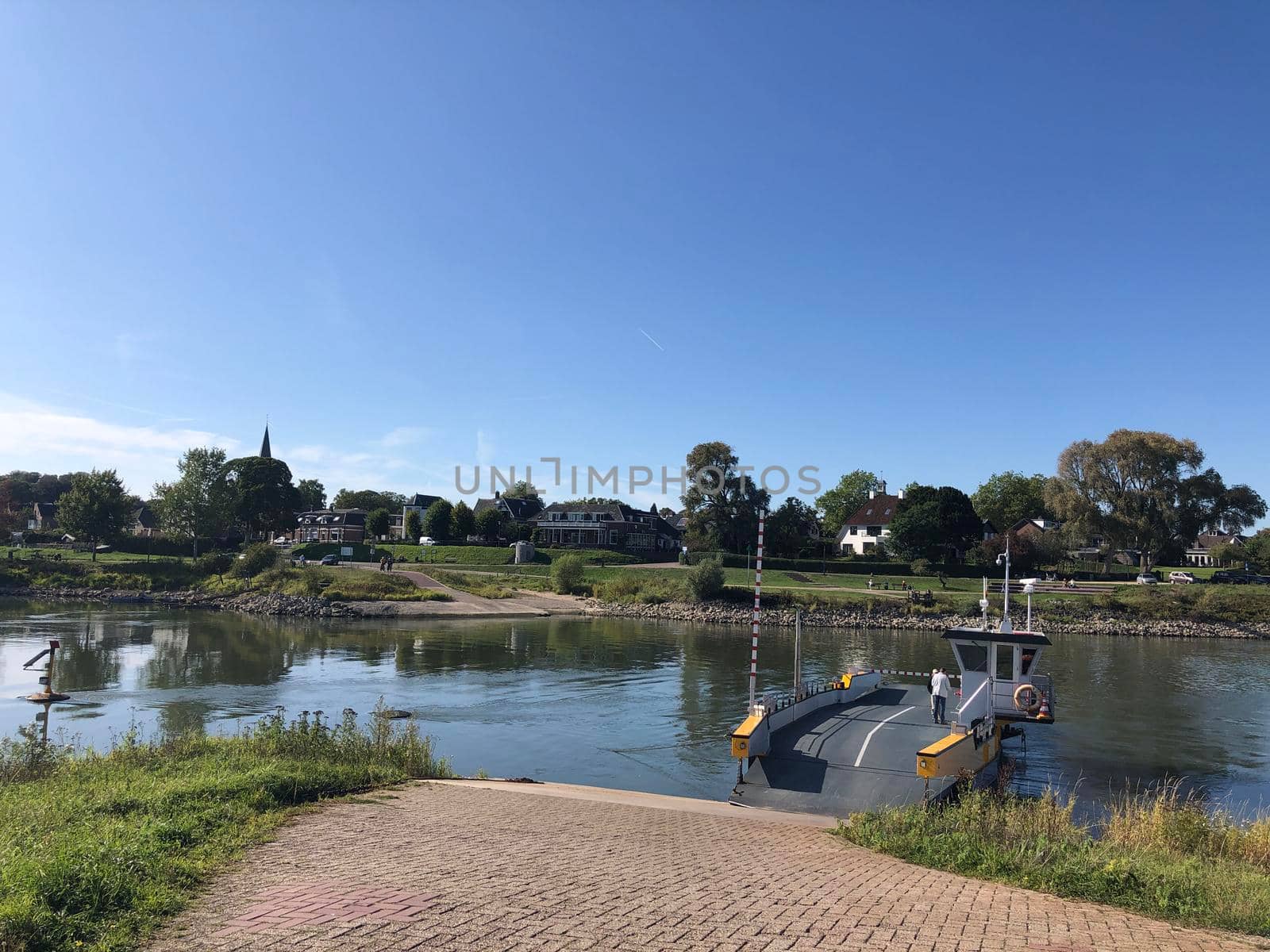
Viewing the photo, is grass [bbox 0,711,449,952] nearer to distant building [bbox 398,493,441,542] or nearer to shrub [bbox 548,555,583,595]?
shrub [bbox 548,555,583,595]

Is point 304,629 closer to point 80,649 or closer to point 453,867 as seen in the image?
point 80,649

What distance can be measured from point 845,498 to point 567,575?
63.7 metres

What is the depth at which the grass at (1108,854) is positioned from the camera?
7.59 meters

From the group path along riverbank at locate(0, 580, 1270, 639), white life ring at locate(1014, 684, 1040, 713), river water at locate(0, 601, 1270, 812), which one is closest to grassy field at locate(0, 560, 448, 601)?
path along riverbank at locate(0, 580, 1270, 639)

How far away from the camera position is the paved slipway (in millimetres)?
6211

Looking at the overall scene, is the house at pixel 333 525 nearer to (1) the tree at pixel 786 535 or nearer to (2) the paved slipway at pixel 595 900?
(1) the tree at pixel 786 535

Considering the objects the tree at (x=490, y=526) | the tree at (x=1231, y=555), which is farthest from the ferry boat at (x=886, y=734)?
the tree at (x=490, y=526)

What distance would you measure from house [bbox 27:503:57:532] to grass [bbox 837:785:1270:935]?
461ft

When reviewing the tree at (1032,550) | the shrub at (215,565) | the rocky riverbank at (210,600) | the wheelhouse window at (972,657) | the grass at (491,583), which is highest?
the tree at (1032,550)

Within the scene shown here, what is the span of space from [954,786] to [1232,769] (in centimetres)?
1155

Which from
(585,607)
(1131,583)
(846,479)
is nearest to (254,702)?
(585,607)

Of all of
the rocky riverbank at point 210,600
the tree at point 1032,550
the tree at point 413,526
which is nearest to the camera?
the rocky riverbank at point 210,600

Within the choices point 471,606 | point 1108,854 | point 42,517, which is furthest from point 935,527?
point 42,517

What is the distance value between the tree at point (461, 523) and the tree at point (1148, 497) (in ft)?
210
